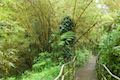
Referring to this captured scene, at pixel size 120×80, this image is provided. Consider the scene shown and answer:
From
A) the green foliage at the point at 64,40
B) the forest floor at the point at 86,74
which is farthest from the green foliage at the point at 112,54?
the green foliage at the point at 64,40

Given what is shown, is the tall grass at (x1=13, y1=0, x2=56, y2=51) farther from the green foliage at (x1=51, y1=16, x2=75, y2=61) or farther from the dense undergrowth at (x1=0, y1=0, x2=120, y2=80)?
the green foliage at (x1=51, y1=16, x2=75, y2=61)

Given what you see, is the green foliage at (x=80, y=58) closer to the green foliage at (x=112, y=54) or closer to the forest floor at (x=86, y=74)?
the forest floor at (x=86, y=74)

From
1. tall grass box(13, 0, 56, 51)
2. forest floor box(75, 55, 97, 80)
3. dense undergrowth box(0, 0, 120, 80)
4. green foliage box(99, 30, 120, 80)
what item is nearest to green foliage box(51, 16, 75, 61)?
dense undergrowth box(0, 0, 120, 80)

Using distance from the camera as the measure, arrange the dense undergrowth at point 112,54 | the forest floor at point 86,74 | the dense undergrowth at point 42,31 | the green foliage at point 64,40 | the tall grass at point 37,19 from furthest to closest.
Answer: the tall grass at point 37,19 < the dense undergrowth at point 42,31 < the green foliage at point 64,40 < the forest floor at point 86,74 < the dense undergrowth at point 112,54

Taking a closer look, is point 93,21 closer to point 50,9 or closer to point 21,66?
point 50,9

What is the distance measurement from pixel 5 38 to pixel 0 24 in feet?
13.0

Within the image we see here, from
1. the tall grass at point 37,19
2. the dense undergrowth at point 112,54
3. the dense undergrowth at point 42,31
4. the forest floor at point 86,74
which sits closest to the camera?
the dense undergrowth at point 112,54

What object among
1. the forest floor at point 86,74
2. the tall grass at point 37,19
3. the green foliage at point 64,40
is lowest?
the forest floor at point 86,74

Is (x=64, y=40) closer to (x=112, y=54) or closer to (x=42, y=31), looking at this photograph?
(x=42, y=31)

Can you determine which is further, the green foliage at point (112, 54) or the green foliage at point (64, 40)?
the green foliage at point (64, 40)

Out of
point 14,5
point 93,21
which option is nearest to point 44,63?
point 14,5

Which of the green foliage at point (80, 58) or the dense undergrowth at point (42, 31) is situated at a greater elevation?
the dense undergrowth at point (42, 31)

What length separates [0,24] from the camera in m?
9.55

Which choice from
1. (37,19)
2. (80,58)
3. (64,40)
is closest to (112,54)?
(64,40)
